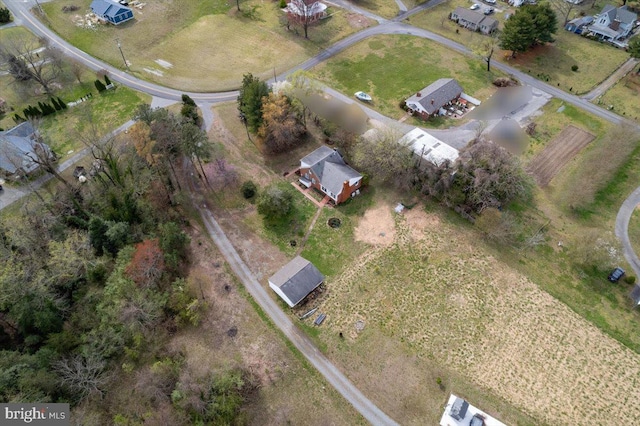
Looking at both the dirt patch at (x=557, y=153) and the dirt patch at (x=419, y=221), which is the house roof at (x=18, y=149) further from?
the dirt patch at (x=557, y=153)

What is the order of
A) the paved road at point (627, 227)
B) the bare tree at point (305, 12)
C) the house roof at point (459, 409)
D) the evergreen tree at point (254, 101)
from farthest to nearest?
1. the bare tree at point (305, 12)
2. the evergreen tree at point (254, 101)
3. the paved road at point (627, 227)
4. the house roof at point (459, 409)

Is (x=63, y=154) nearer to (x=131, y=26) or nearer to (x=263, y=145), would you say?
(x=263, y=145)

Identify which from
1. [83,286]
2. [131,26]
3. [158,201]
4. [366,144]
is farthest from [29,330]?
[131,26]

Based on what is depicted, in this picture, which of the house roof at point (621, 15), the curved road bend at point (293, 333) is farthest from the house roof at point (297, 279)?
the house roof at point (621, 15)

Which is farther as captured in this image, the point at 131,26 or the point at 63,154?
the point at 131,26

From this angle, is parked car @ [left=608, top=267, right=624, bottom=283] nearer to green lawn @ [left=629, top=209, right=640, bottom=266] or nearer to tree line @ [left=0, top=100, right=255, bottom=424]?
green lawn @ [left=629, top=209, right=640, bottom=266]

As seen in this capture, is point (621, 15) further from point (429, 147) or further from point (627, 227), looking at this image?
point (429, 147)
